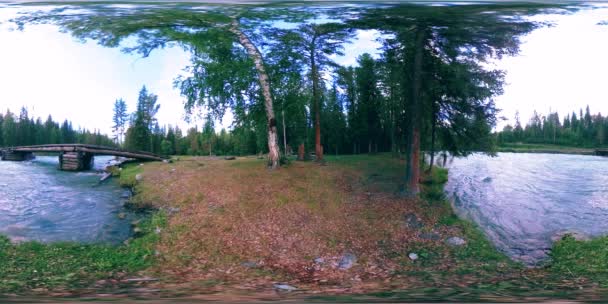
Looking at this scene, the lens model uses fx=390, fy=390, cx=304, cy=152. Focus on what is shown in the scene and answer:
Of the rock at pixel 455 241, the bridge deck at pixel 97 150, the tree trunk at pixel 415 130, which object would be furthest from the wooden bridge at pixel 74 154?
the rock at pixel 455 241

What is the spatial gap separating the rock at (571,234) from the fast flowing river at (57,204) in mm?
2262

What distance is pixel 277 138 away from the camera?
2131 mm

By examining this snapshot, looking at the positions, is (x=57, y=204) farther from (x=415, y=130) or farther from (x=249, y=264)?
(x=415, y=130)

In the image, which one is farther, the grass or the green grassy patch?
the green grassy patch

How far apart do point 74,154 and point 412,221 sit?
192cm

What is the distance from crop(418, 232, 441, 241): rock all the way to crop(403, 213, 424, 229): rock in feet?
0.14

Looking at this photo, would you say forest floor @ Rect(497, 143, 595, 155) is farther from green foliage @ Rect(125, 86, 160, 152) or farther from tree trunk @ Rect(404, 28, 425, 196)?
green foliage @ Rect(125, 86, 160, 152)

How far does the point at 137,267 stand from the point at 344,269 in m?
1.02

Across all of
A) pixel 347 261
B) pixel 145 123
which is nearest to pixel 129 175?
pixel 145 123

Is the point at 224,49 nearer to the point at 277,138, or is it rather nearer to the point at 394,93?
the point at 277,138

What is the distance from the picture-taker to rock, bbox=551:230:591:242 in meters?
2.07

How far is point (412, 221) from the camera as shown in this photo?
2.04m

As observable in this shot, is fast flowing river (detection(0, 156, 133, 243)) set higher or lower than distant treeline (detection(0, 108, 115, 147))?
lower

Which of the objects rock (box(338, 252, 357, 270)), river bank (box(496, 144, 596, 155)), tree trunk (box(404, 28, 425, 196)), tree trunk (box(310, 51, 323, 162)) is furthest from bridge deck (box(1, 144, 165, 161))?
river bank (box(496, 144, 596, 155))
